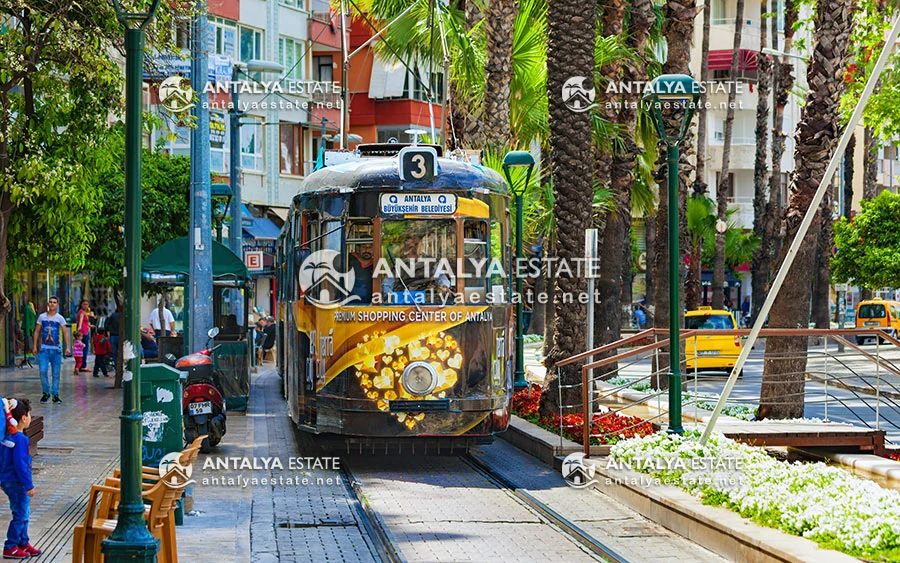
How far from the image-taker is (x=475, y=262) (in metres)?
15.5

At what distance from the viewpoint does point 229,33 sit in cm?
5194

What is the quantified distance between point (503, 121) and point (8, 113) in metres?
12.3

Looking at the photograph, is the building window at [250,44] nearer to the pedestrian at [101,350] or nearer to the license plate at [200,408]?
the pedestrian at [101,350]

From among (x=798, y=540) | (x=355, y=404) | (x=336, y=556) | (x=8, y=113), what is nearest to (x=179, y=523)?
(x=336, y=556)

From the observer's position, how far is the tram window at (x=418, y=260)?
50.2ft

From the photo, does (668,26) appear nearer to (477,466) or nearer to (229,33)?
(477,466)

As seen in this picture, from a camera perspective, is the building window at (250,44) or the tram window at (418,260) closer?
the tram window at (418,260)

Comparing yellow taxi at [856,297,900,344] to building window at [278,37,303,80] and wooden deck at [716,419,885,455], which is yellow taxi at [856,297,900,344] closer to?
building window at [278,37,303,80]

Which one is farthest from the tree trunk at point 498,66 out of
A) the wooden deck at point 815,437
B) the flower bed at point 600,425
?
the wooden deck at point 815,437

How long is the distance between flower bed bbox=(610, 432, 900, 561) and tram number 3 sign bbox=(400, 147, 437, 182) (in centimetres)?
373

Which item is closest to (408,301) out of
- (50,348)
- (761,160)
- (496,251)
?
(496,251)

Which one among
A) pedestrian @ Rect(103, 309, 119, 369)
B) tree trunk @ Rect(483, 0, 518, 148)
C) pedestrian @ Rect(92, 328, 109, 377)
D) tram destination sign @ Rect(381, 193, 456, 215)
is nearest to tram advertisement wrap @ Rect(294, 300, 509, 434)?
tram destination sign @ Rect(381, 193, 456, 215)

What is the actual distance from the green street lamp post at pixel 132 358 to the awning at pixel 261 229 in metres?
41.1

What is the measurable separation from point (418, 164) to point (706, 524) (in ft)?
19.7
